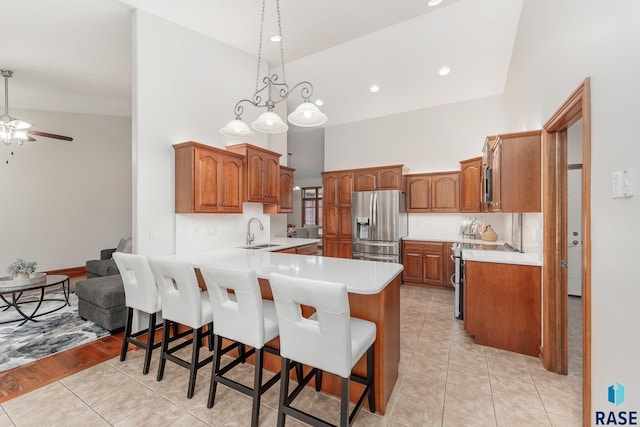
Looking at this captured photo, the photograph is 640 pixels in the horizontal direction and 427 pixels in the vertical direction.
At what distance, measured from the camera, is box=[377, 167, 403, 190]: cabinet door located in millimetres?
5184

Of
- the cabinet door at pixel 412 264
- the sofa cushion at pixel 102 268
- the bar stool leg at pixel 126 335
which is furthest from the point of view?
the cabinet door at pixel 412 264

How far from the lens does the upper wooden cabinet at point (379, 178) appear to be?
5203 mm

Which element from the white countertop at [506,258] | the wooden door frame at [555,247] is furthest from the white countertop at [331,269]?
the wooden door frame at [555,247]

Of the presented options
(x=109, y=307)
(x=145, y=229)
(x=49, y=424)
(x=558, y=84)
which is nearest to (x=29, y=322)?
(x=109, y=307)

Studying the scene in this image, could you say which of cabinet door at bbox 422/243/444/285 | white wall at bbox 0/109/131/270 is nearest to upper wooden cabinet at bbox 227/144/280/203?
cabinet door at bbox 422/243/444/285

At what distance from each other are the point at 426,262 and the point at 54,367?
4886mm

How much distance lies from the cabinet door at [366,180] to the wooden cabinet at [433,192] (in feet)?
2.05

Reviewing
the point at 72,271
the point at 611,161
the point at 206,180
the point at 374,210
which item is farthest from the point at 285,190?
the point at 72,271

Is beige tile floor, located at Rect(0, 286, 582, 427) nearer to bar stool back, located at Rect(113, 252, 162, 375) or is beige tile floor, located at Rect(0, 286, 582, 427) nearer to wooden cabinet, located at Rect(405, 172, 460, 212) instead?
bar stool back, located at Rect(113, 252, 162, 375)

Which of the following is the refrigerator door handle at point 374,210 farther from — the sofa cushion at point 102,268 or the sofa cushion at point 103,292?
the sofa cushion at point 102,268

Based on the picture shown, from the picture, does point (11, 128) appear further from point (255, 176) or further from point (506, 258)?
point (506, 258)

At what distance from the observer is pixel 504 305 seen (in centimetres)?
258

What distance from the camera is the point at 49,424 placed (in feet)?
5.49

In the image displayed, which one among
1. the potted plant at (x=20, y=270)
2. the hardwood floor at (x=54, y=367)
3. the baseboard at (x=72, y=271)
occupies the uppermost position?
the potted plant at (x=20, y=270)
